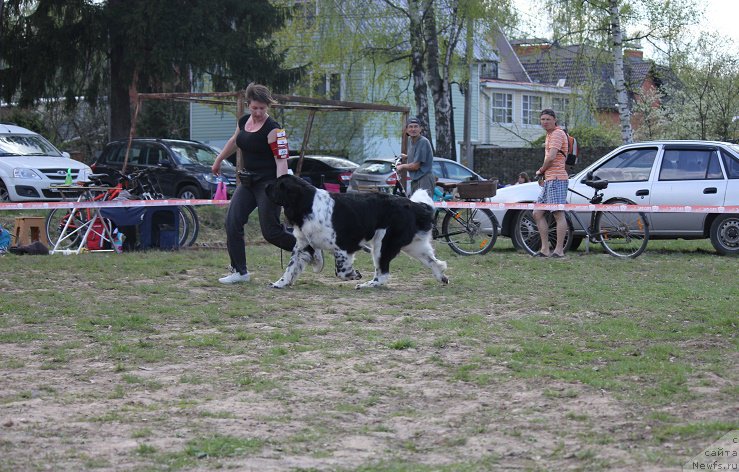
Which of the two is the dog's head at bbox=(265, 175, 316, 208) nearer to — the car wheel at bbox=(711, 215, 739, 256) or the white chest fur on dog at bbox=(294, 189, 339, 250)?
the white chest fur on dog at bbox=(294, 189, 339, 250)

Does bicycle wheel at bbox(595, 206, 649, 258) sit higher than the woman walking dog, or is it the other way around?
the woman walking dog

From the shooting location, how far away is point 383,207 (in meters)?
10.4

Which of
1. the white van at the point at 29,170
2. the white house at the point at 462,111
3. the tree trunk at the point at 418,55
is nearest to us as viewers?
Result: the white van at the point at 29,170

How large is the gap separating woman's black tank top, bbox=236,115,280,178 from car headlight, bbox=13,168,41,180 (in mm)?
10684

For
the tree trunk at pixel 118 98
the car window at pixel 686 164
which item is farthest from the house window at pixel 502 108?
the car window at pixel 686 164

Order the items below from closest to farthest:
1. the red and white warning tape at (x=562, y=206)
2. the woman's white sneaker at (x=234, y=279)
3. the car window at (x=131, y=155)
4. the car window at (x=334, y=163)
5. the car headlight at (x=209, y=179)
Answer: the woman's white sneaker at (x=234, y=279)
the red and white warning tape at (x=562, y=206)
the car headlight at (x=209, y=179)
the car window at (x=131, y=155)
the car window at (x=334, y=163)

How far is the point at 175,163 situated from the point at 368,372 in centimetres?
1713

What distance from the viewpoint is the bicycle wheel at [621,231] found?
47.0ft

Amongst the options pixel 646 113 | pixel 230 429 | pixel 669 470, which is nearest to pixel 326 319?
pixel 230 429

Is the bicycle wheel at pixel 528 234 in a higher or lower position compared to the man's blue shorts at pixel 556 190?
lower

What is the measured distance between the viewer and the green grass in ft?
15.9

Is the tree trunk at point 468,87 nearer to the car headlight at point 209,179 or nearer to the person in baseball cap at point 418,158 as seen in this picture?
the car headlight at point 209,179

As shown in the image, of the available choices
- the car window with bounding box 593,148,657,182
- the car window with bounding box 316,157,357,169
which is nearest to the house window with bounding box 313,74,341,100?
the car window with bounding box 316,157,357,169

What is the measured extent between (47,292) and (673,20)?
2314cm
